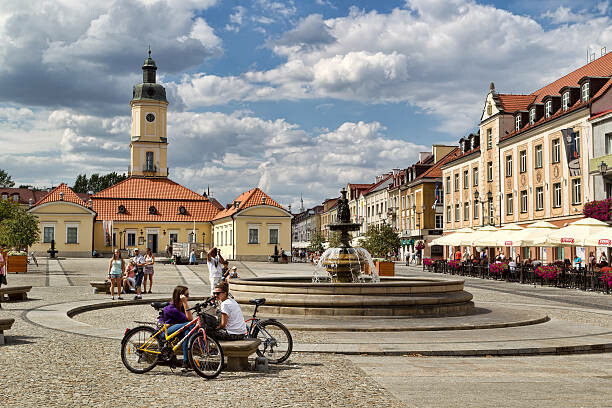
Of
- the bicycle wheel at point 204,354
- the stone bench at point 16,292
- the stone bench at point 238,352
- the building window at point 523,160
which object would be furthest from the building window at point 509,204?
the bicycle wheel at point 204,354

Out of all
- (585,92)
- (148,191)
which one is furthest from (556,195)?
(148,191)

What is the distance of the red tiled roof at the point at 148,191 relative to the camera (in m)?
78.5

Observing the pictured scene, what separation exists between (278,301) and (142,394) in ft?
25.7

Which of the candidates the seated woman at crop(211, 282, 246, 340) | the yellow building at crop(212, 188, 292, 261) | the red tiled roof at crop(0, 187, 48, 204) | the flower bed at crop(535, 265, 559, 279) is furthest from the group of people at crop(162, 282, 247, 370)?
the red tiled roof at crop(0, 187, 48, 204)

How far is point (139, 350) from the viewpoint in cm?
952

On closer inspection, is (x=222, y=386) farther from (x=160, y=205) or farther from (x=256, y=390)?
(x=160, y=205)

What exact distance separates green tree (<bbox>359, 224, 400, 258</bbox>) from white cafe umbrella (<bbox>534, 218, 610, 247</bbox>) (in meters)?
27.5

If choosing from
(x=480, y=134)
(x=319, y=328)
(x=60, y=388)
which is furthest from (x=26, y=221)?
(x=60, y=388)

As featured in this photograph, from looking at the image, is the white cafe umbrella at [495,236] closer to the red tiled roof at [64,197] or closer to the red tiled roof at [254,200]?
the red tiled roof at [254,200]

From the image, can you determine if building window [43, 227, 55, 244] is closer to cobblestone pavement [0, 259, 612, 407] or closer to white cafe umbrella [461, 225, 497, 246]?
white cafe umbrella [461, 225, 497, 246]

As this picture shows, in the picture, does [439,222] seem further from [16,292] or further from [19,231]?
[16,292]

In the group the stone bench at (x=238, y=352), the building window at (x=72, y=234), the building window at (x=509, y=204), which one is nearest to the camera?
the stone bench at (x=238, y=352)

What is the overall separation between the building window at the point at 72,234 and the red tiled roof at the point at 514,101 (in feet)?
144

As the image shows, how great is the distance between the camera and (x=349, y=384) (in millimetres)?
8766
